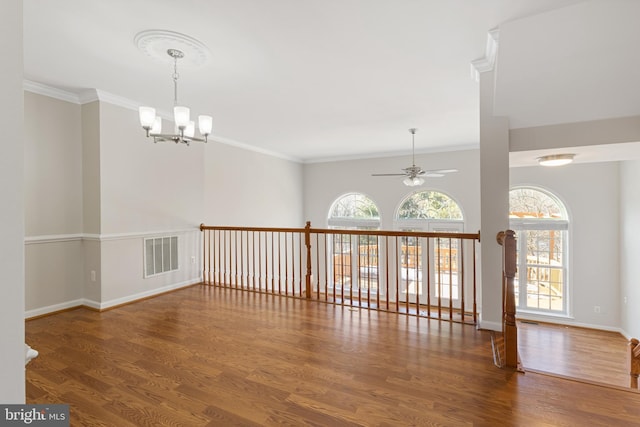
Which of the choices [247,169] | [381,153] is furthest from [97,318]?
[381,153]

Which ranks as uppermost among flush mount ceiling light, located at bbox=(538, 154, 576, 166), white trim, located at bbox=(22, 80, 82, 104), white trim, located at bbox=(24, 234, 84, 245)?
white trim, located at bbox=(22, 80, 82, 104)

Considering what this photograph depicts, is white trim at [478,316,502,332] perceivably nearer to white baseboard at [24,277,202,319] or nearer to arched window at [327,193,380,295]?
white baseboard at [24,277,202,319]

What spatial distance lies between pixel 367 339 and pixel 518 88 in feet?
9.04

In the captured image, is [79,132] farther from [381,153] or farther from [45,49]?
[381,153]

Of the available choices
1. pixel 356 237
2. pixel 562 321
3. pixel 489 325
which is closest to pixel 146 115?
pixel 489 325

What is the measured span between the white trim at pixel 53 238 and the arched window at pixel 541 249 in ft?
25.9

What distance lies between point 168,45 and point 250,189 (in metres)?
3.93

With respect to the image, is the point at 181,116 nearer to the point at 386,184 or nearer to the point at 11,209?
the point at 11,209

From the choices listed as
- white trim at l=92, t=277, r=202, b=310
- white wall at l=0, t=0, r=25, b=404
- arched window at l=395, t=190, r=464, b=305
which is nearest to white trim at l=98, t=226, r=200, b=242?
white trim at l=92, t=277, r=202, b=310

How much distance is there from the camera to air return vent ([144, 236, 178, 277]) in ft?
13.6

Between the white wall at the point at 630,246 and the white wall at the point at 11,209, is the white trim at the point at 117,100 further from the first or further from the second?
the white wall at the point at 630,246

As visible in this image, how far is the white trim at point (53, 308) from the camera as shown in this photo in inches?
130

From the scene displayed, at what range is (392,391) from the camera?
192 centimetres

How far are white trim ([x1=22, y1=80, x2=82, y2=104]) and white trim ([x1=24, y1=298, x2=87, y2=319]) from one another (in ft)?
7.91
